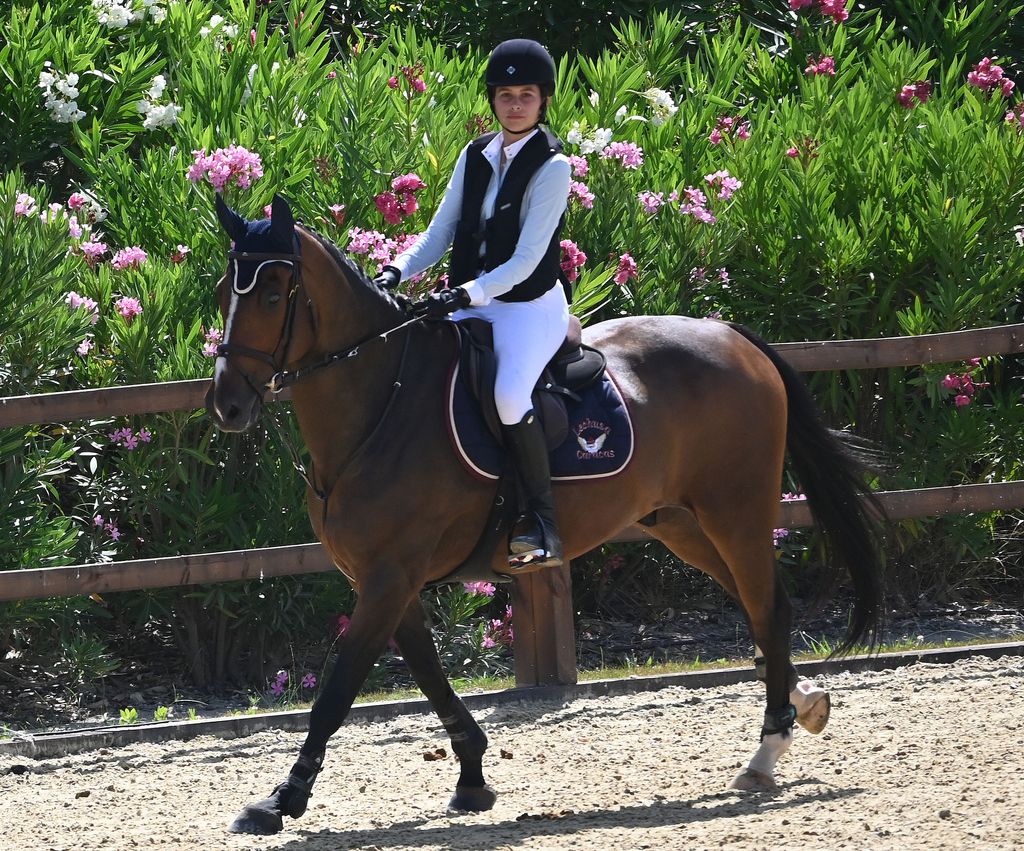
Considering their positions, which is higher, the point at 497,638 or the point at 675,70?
the point at 675,70

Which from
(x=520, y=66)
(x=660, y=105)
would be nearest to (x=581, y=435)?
(x=520, y=66)

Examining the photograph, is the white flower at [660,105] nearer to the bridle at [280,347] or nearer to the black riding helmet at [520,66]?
the black riding helmet at [520,66]

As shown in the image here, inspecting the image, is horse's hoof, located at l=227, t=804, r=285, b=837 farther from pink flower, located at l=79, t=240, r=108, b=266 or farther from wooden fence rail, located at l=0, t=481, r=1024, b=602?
pink flower, located at l=79, t=240, r=108, b=266

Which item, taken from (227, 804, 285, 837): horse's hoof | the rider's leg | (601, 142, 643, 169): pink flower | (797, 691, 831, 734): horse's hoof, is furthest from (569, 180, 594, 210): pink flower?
(227, 804, 285, 837): horse's hoof

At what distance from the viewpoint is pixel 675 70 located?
8.87 m

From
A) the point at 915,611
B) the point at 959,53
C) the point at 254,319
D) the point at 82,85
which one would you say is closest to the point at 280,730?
the point at 254,319

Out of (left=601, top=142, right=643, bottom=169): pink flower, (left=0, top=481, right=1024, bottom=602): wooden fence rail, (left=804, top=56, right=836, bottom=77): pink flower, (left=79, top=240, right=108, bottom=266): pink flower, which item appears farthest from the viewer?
(left=804, top=56, right=836, bottom=77): pink flower

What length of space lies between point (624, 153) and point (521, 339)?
2.75 m

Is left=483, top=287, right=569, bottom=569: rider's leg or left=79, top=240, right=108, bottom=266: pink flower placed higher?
left=79, top=240, right=108, bottom=266: pink flower

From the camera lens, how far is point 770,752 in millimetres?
5086

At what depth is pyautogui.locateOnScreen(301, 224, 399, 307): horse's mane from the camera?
4.68 metres

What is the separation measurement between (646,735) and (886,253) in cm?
319

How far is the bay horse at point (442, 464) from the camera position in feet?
14.6

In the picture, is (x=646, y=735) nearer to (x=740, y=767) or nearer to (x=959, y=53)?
(x=740, y=767)
